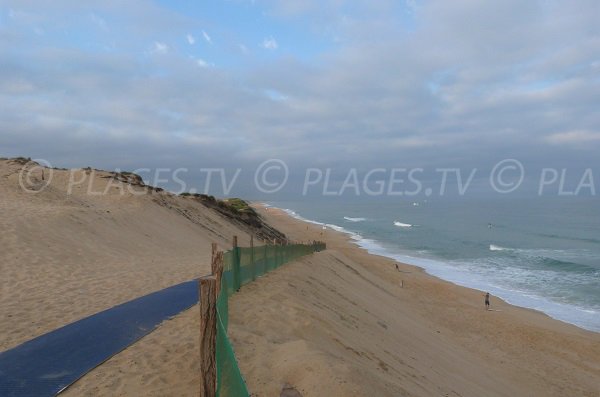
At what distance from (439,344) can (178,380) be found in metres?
12.3

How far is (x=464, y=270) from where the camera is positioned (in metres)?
43.2

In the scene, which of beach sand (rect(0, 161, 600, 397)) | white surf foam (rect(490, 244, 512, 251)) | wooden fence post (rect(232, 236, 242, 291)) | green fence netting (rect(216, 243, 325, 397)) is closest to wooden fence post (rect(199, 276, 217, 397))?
green fence netting (rect(216, 243, 325, 397))

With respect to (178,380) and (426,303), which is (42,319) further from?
(426,303)

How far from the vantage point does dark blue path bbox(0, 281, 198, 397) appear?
662cm

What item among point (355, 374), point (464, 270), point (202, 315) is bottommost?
point (464, 270)

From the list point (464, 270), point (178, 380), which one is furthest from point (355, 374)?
point (464, 270)

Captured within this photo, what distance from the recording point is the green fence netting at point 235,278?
17.0ft

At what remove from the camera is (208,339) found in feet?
17.4

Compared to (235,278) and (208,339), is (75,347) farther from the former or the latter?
(235,278)

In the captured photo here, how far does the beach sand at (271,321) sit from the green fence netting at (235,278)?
0.47 metres

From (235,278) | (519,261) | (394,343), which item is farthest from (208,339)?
(519,261)

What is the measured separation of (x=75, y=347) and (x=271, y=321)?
3.86 metres

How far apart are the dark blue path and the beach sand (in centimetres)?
32

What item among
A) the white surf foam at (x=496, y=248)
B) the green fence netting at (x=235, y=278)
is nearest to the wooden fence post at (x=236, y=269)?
the green fence netting at (x=235, y=278)
